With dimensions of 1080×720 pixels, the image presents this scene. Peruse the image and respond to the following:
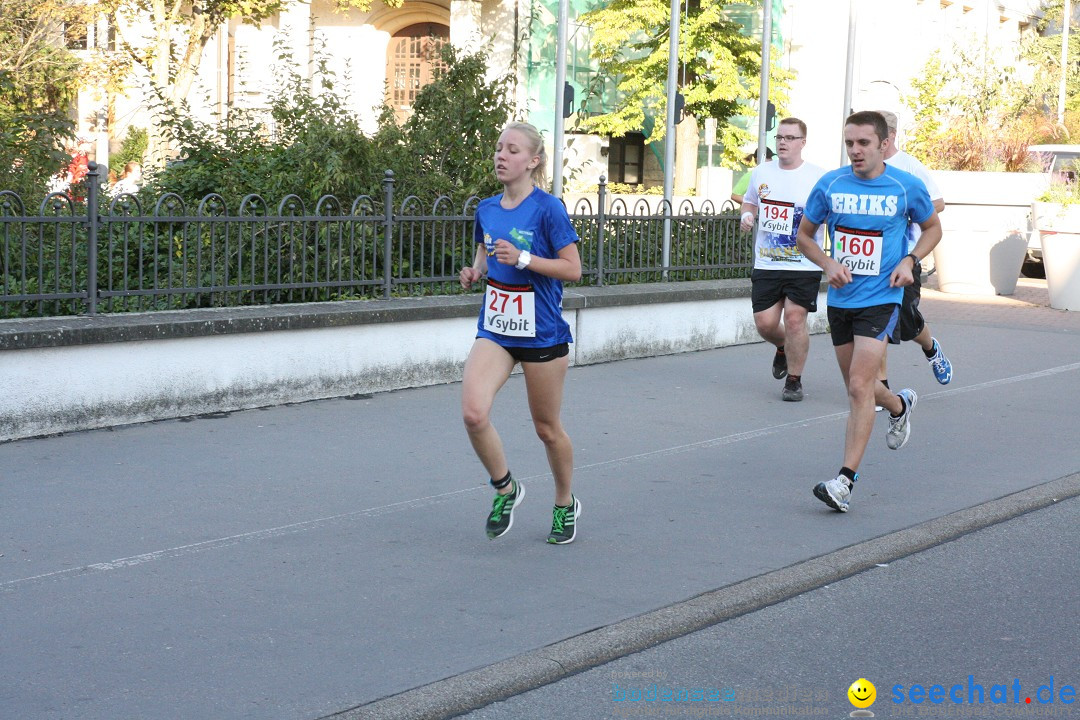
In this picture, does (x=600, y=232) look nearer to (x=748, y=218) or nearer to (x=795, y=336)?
(x=748, y=218)

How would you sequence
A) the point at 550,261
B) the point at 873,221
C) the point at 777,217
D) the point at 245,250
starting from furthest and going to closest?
A: the point at 777,217 < the point at 245,250 < the point at 873,221 < the point at 550,261

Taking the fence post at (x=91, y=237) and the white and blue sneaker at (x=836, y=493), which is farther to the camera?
the fence post at (x=91, y=237)

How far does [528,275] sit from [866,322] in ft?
6.36

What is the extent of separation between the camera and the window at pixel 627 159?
124 feet

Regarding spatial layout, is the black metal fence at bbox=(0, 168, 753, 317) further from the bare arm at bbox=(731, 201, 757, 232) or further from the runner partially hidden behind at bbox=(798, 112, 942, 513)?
the runner partially hidden behind at bbox=(798, 112, 942, 513)

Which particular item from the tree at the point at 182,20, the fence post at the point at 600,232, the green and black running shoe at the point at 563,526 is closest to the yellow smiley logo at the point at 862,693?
the green and black running shoe at the point at 563,526

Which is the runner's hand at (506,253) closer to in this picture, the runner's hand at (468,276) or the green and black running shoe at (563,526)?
the runner's hand at (468,276)

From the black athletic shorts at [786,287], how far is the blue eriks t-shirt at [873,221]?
2913 mm

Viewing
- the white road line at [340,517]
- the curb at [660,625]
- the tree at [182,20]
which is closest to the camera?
the curb at [660,625]

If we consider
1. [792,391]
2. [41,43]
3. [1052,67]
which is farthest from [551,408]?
[1052,67]

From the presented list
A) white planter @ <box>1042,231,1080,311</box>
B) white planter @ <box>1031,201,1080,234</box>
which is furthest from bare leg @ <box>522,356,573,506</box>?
white planter @ <box>1031,201,1080,234</box>

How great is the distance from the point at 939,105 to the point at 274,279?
24525 mm

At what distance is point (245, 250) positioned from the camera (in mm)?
9320

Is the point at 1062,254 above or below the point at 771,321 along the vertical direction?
above
